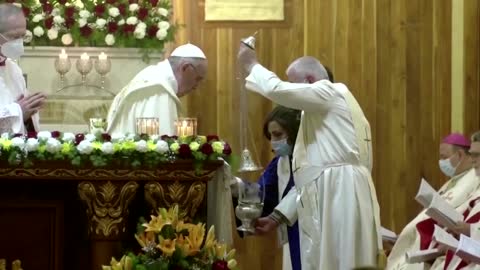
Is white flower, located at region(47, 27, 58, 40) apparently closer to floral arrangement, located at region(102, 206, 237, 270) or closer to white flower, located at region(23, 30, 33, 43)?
white flower, located at region(23, 30, 33, 43)

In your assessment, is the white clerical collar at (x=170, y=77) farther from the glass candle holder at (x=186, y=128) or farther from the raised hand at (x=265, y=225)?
the raised hand at (x=265, y=225)

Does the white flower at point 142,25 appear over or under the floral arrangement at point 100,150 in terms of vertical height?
over

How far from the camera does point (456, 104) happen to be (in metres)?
7.48

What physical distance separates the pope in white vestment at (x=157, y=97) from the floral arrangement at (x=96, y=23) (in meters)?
1.30

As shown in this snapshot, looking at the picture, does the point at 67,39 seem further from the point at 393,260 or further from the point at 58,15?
the point at 393,260

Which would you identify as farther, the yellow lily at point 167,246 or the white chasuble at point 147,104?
the white chasuble at point 147,104

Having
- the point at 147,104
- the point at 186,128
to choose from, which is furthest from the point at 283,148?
the point at 186,128

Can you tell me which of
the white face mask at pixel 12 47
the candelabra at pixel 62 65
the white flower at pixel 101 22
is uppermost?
the white flower at pixel 101 22

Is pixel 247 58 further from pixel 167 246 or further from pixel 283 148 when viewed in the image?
pixel 167 246

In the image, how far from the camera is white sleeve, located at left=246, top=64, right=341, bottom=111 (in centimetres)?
507

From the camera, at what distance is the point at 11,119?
4582mm

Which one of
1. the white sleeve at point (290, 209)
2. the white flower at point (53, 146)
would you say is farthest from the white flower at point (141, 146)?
the white sleeve at point (290, 209)

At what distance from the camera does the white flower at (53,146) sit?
163 inches

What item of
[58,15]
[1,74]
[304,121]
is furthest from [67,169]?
[58,15]
